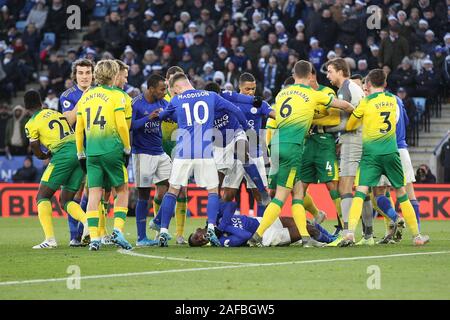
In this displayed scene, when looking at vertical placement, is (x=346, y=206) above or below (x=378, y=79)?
below

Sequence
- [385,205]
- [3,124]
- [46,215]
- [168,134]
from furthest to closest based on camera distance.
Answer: [3,124] < [168,134] < [385,205] < [46,215]

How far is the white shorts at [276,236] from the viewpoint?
14.9 meters

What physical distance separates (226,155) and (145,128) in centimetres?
141

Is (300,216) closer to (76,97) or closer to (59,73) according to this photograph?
(76,97)

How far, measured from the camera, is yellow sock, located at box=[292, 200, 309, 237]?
Answer: 14.4 meters

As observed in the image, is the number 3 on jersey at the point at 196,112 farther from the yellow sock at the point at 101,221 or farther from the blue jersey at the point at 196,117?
the yellow sock at the point at 101,221

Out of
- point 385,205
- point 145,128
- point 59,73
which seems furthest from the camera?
point 59,73

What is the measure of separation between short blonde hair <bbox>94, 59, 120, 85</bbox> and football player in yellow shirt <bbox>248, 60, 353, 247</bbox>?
91.4 inches

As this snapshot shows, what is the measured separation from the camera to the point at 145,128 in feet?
51.6

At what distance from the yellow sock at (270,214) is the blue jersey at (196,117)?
3.99ft

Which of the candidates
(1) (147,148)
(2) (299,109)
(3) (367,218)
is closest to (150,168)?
(1) (147,148)

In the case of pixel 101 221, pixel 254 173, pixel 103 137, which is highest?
pixel 103 137
